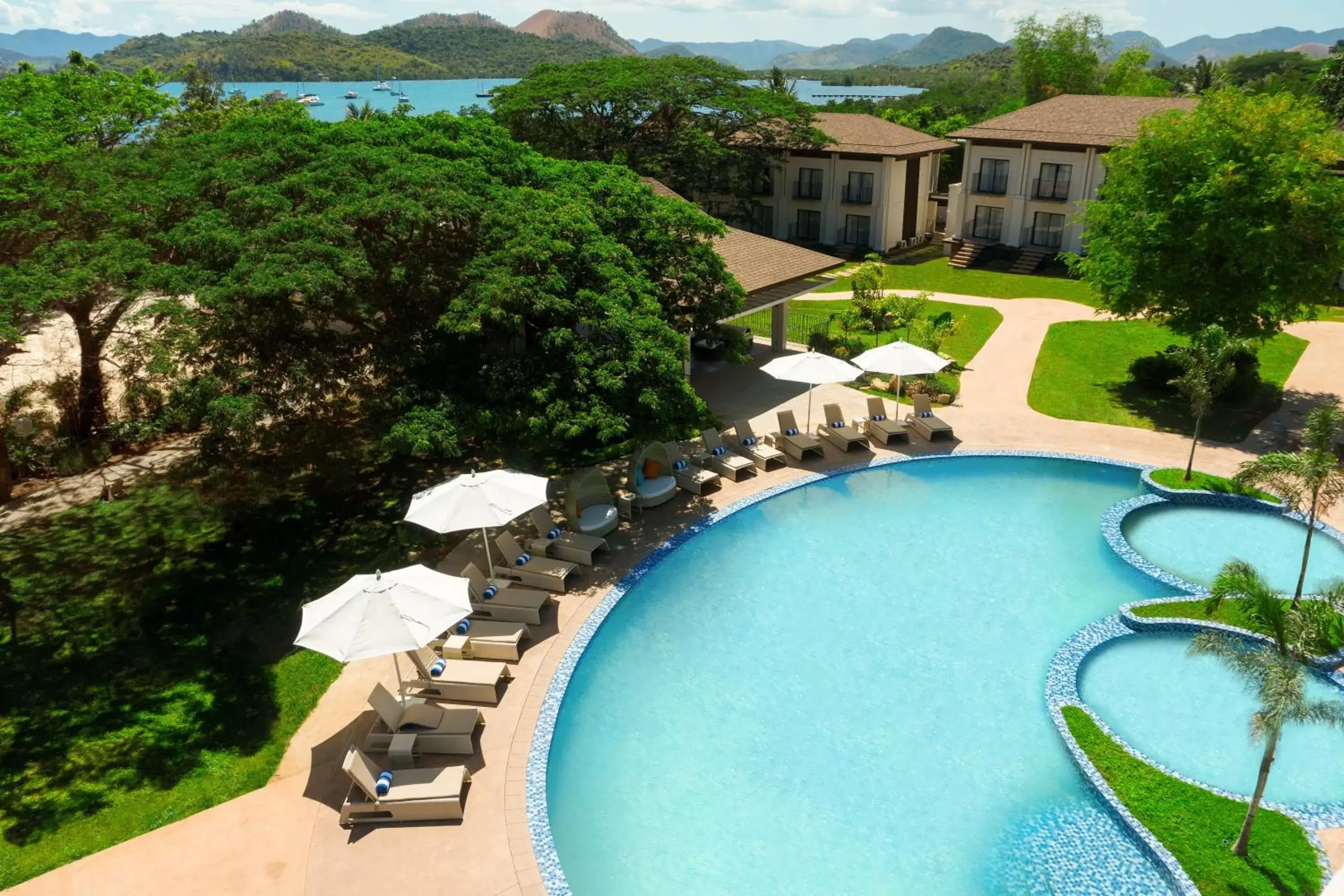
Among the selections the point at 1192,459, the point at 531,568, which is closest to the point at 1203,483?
the point at 1192,459

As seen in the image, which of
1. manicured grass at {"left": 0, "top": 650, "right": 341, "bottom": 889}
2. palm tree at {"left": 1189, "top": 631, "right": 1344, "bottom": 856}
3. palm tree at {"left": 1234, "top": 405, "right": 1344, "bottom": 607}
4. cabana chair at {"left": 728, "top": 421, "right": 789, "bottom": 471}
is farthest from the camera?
cabana chair at {"left": 728, "top": 421, "right": 789, "bottom": 471}

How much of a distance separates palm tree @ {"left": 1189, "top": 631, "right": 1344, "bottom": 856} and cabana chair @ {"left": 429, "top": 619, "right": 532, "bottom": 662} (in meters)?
9.87

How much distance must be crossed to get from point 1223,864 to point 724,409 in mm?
16960

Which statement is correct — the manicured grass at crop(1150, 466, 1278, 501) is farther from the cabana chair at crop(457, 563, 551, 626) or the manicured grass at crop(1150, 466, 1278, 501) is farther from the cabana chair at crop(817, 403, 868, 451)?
the cabana chair at crop(457, 563, 551, 626)

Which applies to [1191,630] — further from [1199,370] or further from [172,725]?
[172,725]

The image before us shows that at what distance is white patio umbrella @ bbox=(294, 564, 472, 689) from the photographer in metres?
11.5

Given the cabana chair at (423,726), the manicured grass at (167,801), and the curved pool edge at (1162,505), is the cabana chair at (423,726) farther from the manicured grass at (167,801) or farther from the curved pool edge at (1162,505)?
the curved pool edge at (1162,505)

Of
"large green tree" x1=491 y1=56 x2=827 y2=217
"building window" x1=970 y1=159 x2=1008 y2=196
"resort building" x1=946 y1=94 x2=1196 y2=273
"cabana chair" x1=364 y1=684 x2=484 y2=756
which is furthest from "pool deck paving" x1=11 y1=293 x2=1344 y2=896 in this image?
"building window" x1=970 y1=159 x2=1008 y2=196

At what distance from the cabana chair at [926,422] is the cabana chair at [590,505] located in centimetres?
916

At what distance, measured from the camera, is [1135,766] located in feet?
39.4

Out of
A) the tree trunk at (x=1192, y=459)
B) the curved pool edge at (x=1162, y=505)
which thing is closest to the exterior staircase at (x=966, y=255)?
the tree trunk at (x=1192, y=459)

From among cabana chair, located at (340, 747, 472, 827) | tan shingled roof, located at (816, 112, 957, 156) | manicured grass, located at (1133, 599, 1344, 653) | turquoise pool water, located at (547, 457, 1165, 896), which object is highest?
tan shingled roof, located at (816, 112, 957, 156)

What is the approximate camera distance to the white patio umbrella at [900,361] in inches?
874

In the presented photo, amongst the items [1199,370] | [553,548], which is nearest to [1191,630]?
[1199,370]
